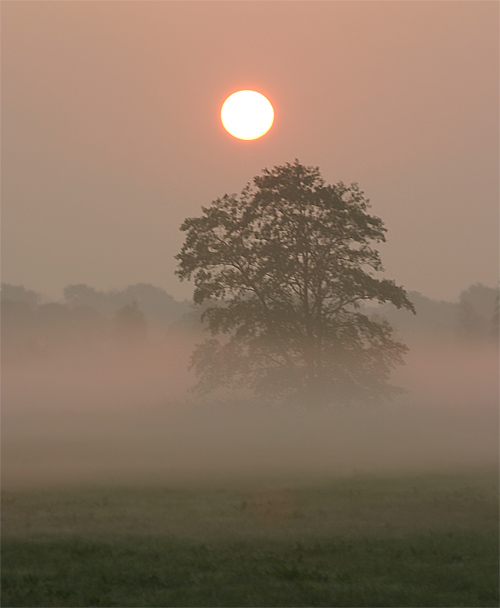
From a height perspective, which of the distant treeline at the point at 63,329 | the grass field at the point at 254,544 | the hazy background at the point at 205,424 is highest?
the distant treeline at the point at 63,329

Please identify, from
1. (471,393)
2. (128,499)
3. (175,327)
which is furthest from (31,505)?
(175,327)

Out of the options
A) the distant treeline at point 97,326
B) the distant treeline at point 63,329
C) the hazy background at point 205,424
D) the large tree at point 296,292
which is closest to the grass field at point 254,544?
the hazy background at point 205,424

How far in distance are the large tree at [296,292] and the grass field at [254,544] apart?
16620mm

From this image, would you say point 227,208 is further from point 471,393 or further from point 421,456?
point 471,393

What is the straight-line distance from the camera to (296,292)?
4644 cm

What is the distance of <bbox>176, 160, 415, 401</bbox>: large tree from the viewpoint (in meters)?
45.6

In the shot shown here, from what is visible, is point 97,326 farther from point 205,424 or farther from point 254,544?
point 254,544

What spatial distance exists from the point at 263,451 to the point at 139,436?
13235 millimetres

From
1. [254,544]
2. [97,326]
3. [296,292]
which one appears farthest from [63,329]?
[254,544]

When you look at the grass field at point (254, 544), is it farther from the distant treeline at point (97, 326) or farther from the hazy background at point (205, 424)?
the distant treeline at point (97, 326)

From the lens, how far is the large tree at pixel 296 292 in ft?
150

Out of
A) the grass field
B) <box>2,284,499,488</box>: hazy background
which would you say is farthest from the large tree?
the grass field

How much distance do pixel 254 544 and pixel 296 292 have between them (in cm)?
2703

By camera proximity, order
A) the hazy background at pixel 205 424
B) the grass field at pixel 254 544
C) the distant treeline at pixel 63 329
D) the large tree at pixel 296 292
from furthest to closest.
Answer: the distant treeline at pixel 63 329 → the large tree at pixel 296 292 → the hazy background at pixel 205 424 → the grass field at pixel 254 544
